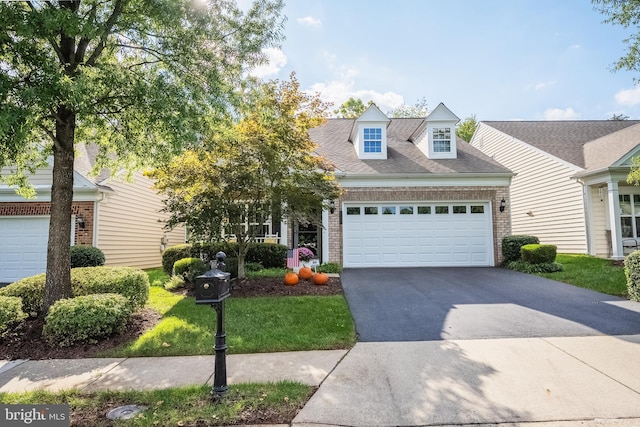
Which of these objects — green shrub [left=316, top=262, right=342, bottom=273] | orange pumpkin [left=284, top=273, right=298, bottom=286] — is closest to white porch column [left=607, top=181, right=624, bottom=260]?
green shrub [left=316, top=262, right=342, bottom=273]

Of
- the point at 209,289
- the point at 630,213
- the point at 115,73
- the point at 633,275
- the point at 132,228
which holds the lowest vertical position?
the point at 633,275

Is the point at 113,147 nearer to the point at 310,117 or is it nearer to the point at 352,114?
the point at 310,117

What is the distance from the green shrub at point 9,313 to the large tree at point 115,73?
358 mm

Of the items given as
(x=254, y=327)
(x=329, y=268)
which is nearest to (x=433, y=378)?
(x=254, y=327)

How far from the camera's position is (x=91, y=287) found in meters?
6.11

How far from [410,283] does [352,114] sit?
21.8 meters

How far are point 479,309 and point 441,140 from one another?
8.20 m

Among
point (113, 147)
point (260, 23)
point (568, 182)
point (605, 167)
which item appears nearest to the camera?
point (260, 23)

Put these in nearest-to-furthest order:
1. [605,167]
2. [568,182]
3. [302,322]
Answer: [302,322], [605,167], [568,182]

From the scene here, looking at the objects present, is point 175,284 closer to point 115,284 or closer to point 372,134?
point 115,284

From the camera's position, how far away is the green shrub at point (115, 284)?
6.11 m

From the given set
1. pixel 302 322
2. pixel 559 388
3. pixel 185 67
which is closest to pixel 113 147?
pixel 185 67

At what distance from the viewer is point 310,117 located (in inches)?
314

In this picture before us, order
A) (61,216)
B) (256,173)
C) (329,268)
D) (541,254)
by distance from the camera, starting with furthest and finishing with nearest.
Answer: (329,268), (541,254), (256,173), (61,216)
